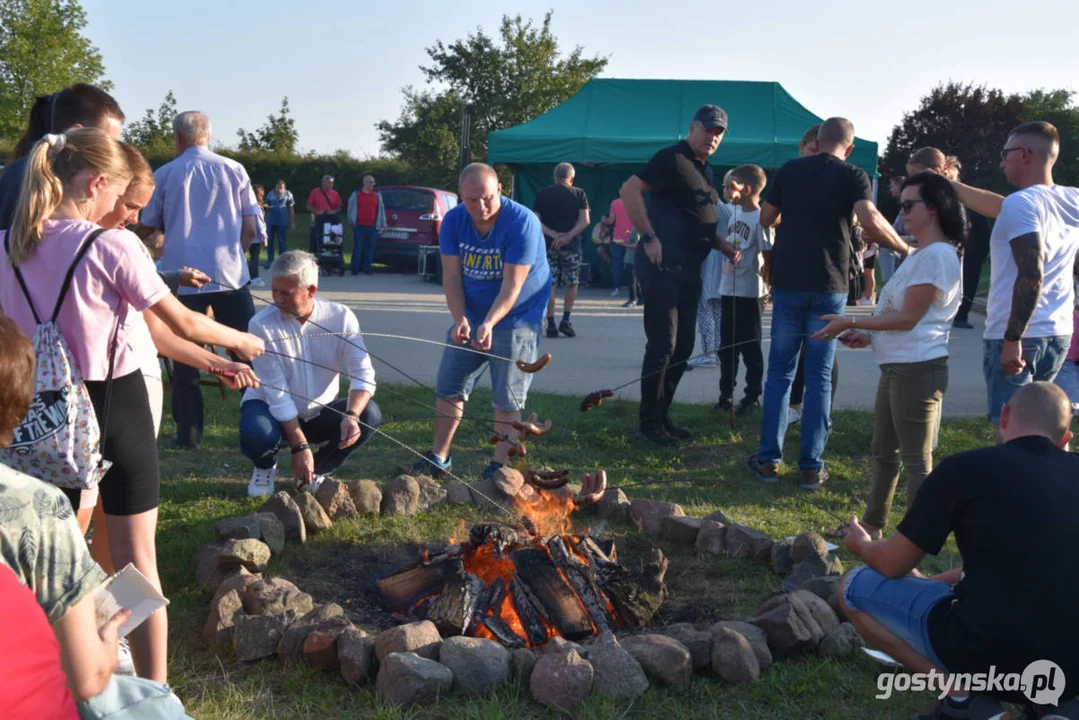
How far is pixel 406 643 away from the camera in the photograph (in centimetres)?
328

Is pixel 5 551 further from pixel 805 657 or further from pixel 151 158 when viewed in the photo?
pixel 151 158

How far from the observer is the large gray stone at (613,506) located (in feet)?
16.9

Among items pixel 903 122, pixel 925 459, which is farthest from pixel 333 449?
pixel 903 122

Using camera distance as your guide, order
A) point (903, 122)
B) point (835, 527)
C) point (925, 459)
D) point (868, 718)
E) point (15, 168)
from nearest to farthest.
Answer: point (868, 718)
point (15, 168)
point (925, 459)
point (835, 527)
point (903, 122)

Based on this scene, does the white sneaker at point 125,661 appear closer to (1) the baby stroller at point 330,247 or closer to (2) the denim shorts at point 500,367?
(2) the denim shorts at point 500,367

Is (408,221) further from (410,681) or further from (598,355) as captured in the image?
(410,681)

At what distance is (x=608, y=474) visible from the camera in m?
5.94

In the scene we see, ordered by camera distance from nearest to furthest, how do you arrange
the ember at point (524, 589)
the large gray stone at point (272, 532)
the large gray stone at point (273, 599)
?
the large gray stone at point (273, 599)
the ember at point (524, 589)
the large gray stone at point (272, 532)

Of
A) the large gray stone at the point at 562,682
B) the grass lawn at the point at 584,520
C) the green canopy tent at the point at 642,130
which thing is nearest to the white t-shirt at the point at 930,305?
the grass lawn at the point at 584,520

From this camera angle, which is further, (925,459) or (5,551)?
(925,459)

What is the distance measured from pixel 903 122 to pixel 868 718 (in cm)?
2865

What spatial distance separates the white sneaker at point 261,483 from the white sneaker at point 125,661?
217cm

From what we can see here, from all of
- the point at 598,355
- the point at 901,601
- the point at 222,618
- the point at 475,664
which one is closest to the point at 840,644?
the point at 901,601

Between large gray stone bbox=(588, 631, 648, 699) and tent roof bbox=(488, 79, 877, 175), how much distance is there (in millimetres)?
13459
